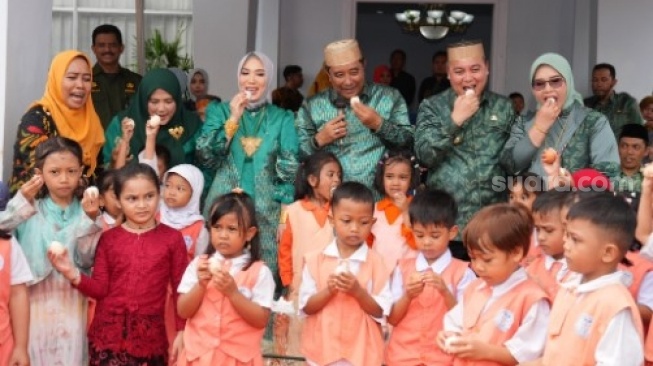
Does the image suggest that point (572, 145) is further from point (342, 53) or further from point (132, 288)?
point (132, 288)

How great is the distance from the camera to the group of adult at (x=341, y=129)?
591 centimetres

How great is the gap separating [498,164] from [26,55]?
2703 mm

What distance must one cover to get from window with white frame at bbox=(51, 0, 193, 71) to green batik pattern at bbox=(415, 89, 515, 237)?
9178 mm

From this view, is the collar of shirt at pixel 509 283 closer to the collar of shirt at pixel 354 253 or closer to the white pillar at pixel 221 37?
the collar of shirt at pixel 354 253

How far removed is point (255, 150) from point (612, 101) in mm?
4259

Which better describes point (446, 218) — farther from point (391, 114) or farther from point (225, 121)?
point (225, 121)

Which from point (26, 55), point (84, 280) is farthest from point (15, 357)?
point (26, 55)

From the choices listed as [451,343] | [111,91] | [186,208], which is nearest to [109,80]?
[111,91]

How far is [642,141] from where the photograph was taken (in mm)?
7426

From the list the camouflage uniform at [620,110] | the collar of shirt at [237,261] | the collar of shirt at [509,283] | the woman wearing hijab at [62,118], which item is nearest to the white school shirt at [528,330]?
the collar of shirt at [509,283]

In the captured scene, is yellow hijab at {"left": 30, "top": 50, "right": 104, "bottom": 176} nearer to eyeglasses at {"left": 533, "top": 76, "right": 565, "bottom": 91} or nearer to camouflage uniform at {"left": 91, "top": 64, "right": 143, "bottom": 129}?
camouflage uniform at {"left": 91, "top": 64, "right": 143, "bottom": 129}

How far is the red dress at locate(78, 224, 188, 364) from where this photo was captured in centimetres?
530

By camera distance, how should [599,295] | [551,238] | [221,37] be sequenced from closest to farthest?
1. [599,295]
2. [551,238]
3. [221,37]

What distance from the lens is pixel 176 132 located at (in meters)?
6.48
